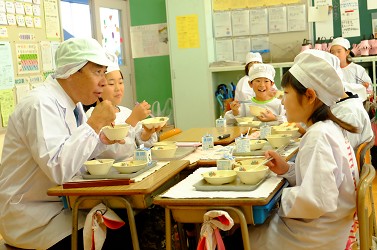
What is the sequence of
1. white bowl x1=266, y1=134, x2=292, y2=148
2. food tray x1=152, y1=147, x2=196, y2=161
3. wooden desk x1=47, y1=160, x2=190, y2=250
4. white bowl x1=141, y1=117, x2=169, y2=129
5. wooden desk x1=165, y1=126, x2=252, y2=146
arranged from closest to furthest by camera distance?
wooden desk x1=47, y1=160, x2=190, y2=250
food tray x1=152, y1=147, x2=196, y2=161
white bowl x1=266, y1=134, x2=292, y2=148
white bowl x1=141, y1=117, x2=169, y2=129
wooden desk x1=165, y1=126, x2=252, y2=146

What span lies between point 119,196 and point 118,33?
4973mm

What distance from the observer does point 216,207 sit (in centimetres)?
205

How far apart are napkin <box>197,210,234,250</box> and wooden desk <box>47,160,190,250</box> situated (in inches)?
13.1

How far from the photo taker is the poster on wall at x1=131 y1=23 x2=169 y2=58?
696 centimetres

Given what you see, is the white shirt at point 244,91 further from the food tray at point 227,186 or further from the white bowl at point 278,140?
the food tray at point 227,186

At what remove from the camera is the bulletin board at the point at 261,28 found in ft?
20.7

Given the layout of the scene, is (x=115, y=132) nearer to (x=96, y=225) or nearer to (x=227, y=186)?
(x=96, y=225)

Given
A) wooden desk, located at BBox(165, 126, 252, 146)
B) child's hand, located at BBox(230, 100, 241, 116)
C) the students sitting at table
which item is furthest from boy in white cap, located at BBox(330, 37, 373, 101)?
wooden desk, located at BBox(165, 126, 252, 146)

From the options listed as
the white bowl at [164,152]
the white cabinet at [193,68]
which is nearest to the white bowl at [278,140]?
the white bowl at [164,152]

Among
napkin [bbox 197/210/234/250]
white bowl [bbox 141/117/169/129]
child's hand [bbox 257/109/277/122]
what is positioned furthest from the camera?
child's hand [bbox 257/109/277/122]

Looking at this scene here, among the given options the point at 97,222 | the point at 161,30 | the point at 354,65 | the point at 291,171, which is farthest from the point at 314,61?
the point at 161,30

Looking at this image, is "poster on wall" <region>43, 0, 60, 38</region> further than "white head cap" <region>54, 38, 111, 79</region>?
Yes

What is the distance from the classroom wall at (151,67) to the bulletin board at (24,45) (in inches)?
77.7

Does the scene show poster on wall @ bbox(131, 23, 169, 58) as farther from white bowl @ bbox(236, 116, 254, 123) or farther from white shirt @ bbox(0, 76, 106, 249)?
white shirt @ bbox(0, 76, 106, 249)
